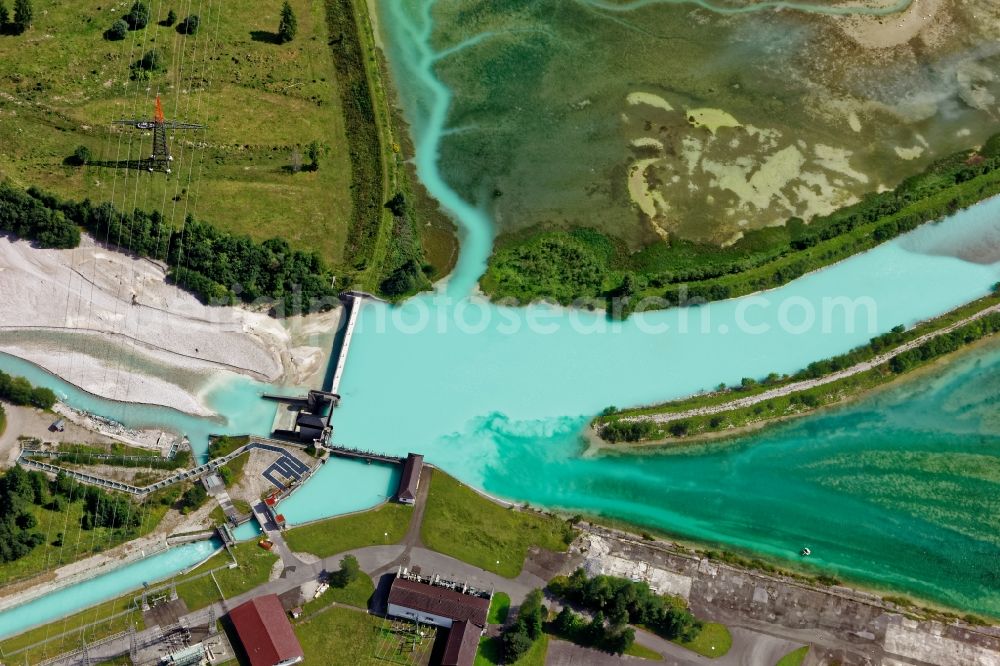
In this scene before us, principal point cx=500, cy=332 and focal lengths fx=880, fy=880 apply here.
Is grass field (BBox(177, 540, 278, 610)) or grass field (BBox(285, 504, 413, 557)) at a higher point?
grass field (BBox(285, 504, 413, 557))

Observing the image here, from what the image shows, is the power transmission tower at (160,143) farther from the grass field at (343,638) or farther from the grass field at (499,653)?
the grass field at (499,653)

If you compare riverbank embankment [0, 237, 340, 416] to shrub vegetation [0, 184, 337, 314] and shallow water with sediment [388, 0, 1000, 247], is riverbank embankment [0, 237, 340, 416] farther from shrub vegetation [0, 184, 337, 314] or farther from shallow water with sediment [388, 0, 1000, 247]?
shallow water with sediment [388, 0, 1000, 247]

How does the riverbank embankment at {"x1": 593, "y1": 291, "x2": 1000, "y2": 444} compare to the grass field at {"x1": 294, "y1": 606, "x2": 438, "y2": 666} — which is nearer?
the grass field at {"x1": 294, "y1": 606, "x2": 438, "y2": 666}

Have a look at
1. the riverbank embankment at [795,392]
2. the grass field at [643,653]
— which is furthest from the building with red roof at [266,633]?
the riverbank embankment at [795,392]

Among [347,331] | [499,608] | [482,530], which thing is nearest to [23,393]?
[347,331]

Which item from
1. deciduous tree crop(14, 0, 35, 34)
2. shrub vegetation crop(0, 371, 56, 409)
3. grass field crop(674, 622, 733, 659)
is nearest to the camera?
grass field crop(674, 622, 733, 659)

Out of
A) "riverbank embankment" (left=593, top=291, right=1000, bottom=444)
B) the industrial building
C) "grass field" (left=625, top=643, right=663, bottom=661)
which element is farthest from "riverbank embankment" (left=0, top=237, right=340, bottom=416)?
"grass field" (left=625, top=643, right=663, bottom=661)

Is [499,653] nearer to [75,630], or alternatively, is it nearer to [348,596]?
[348,596]
